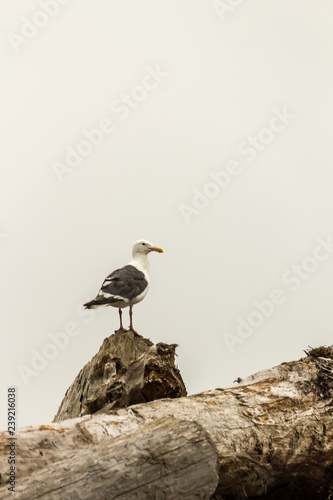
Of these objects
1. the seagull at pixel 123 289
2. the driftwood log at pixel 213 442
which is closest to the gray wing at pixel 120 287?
the seagull at pixel 123 289

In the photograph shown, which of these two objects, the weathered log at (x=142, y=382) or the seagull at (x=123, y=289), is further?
the seagull at (x=123, y=289)

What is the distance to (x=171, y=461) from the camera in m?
5.68

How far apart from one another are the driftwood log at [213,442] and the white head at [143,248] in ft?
22.3

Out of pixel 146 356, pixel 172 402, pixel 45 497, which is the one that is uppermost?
pixel 146 356

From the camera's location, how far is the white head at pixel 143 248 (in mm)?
14625

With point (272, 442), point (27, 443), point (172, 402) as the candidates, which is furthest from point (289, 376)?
point (27, 443)

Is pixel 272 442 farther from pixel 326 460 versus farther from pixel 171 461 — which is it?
pixel 171 461

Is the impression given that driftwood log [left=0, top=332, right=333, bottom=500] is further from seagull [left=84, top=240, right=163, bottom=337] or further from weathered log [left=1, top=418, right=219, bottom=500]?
seagull [left=84, top=240, right=163, bottom=337]

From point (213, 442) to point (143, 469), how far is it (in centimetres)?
71

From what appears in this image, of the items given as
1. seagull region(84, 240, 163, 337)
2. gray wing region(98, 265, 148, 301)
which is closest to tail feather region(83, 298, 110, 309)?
seagull region(84, 240, 163, 337)

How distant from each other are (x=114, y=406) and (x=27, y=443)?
1860 millimetres

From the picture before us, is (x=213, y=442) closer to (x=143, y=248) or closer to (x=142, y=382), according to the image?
(x=142, y=382)

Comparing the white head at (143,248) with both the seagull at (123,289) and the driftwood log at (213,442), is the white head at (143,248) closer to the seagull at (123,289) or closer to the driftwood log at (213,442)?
the seagull at (123,289)

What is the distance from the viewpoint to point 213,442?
5.86 meters
